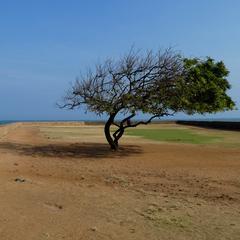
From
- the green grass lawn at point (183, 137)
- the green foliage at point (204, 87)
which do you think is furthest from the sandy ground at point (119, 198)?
the green grass lawn at point (183, 137)

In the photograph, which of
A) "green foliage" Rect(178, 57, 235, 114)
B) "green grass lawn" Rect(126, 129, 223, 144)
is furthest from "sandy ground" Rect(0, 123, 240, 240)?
"green grass lawn" Rect(126, 129, 223, 144)

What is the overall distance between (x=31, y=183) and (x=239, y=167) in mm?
7463

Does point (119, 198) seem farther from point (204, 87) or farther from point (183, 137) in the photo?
point (183, 137)

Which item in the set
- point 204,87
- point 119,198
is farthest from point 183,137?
point 119,198

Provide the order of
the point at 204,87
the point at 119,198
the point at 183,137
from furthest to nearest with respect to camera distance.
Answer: the point at 183,137 → the point at 204,87 → the point at 119,198

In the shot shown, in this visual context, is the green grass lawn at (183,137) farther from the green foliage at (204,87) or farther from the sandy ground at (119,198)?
the sandy ground at (119,198)

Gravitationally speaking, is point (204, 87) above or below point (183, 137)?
above

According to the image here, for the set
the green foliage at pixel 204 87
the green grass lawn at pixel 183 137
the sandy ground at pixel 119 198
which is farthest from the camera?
the green grass lawn at pixel 183 137

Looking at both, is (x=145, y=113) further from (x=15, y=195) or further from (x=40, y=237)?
(x=40, y=237)

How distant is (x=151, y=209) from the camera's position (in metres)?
9.50

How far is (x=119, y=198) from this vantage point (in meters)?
10.7

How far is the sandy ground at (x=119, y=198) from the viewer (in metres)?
7.84

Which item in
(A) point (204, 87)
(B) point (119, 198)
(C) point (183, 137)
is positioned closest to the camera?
(B) point (119, 198)

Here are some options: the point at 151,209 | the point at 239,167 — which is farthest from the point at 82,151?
the point at 151,209
